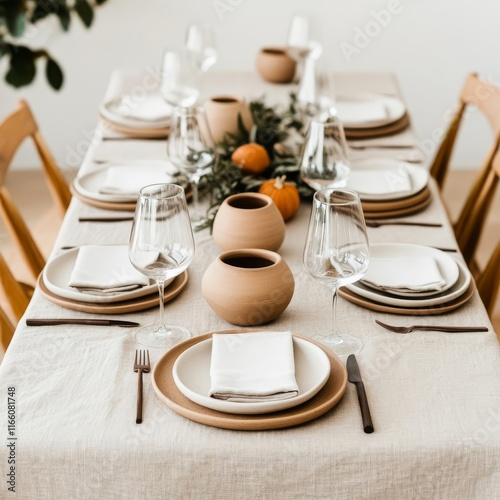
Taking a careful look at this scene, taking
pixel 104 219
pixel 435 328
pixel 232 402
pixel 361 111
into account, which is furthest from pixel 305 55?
pixel 232 402

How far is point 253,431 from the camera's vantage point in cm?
103

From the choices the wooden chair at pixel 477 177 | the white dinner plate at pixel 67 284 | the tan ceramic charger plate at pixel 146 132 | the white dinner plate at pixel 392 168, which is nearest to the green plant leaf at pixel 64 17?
the white dinner plate at pixel 67 284

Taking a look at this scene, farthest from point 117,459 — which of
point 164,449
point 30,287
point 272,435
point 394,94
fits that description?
point 394,94

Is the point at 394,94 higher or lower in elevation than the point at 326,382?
lower

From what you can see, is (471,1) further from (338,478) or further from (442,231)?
(338,478)

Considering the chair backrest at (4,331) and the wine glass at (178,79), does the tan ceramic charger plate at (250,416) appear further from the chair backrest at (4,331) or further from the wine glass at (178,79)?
the wine glass at (178,79)

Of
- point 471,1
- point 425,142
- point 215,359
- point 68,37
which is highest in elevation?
point 215,359

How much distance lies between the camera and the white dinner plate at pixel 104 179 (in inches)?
69.8

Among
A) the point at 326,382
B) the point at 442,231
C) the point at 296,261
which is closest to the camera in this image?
the point at 326,382

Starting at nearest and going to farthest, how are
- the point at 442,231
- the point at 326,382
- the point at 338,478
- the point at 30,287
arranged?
the point at 338,478
the point at 326,382
the point at 442,231
the point at 30,287

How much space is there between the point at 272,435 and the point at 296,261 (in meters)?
0.55

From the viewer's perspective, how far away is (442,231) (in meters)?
1.66

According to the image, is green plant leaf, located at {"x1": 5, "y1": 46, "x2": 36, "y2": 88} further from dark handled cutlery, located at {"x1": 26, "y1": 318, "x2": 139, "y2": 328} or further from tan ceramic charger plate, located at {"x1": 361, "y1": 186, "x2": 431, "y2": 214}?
tan ceramic charger plate, located at {"x1": 361, "y1": 186, "x2": 431, "y2": 214}

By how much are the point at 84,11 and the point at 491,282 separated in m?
1.18
